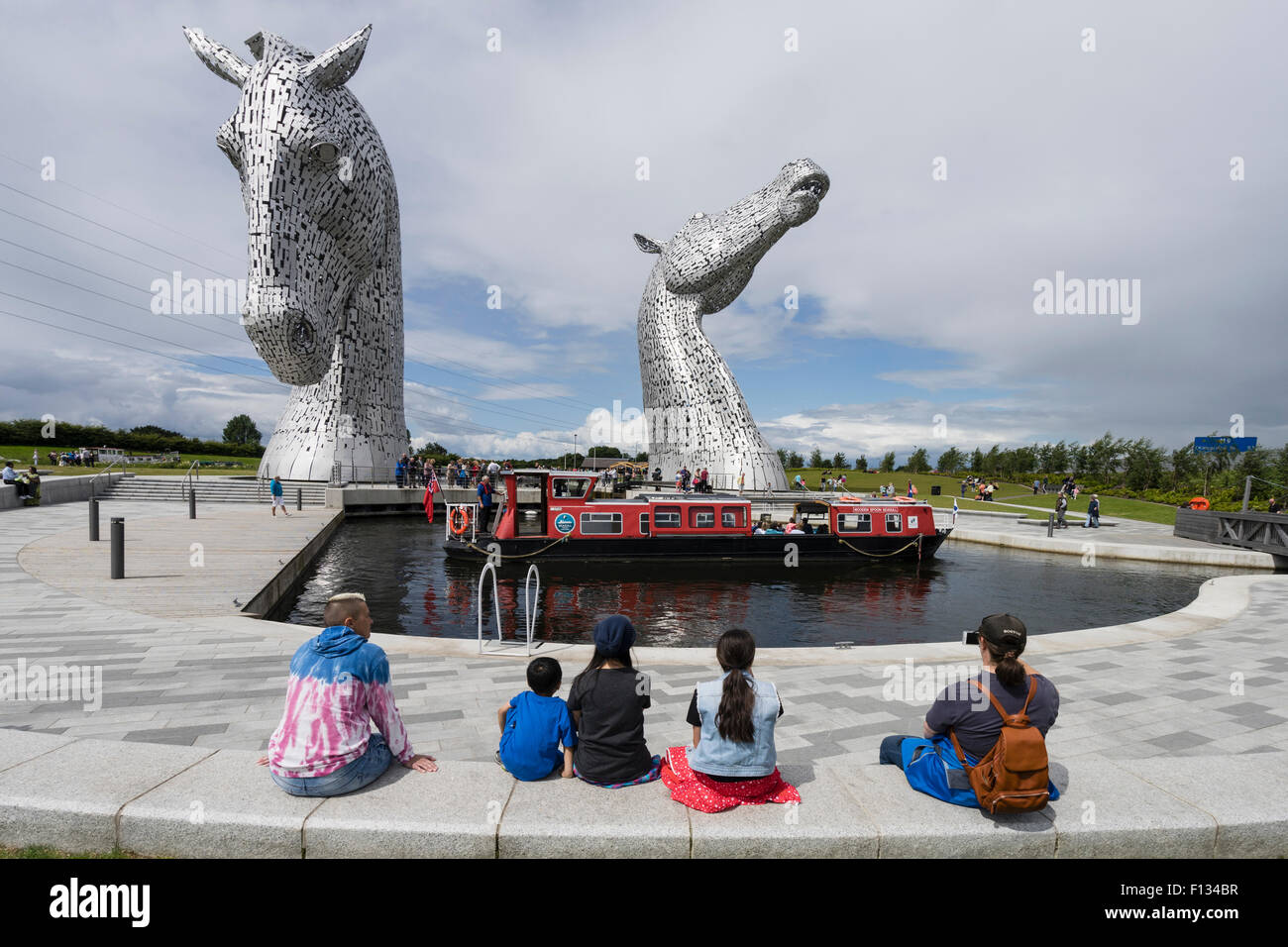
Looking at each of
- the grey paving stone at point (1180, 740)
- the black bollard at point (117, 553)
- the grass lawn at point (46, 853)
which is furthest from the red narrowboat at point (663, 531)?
the grass lawn at point (46, 853)

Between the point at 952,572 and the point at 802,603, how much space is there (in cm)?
734

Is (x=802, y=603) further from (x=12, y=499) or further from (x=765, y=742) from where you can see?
(x=12, y=499)

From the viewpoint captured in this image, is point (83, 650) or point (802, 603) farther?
point (802, 603)

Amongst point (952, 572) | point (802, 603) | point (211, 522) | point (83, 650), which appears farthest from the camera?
point (211, 522)

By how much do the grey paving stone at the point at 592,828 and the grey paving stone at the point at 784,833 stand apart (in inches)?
5.5

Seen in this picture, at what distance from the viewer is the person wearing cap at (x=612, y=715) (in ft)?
12.5

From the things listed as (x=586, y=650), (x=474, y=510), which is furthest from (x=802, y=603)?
(x=474, y=510)

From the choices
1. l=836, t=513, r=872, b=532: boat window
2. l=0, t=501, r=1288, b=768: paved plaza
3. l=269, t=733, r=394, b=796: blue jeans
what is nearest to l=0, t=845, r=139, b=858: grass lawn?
l=269, t=733, r=394, b=796: blue jeans

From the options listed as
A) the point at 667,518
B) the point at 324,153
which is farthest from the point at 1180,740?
the point at 324,153

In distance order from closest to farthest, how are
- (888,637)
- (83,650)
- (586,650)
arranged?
(83,650)
(586,650)
(888,637)

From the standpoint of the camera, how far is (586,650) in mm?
8422

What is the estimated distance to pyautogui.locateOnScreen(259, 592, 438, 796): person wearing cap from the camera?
3.53m

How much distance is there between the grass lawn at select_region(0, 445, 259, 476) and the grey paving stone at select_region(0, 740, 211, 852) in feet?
136
